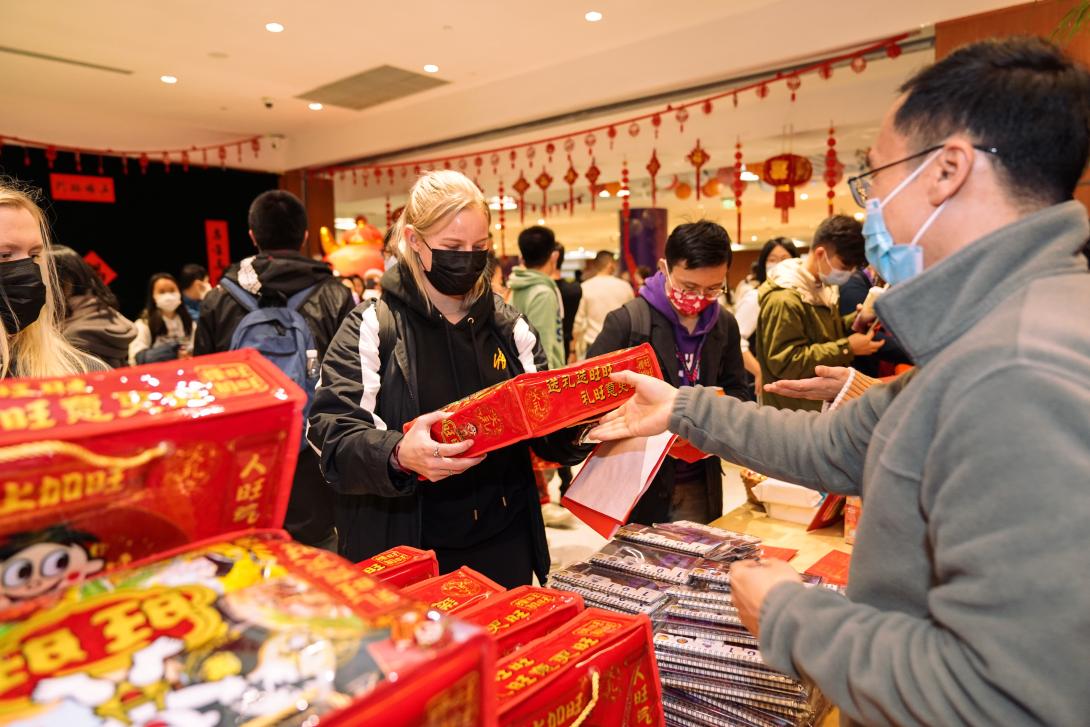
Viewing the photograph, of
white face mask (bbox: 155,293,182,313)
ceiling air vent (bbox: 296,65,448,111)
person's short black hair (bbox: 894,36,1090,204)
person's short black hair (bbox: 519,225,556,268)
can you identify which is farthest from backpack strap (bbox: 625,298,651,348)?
ceiling air vent (bbox: 296,65,448,111)

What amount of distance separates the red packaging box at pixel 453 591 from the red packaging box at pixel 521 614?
5 cm

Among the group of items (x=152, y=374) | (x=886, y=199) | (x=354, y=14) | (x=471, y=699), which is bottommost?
(x=471, y=699)

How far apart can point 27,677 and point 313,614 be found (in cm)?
21

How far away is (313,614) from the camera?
2.01 ft

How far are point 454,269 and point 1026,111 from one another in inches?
45.1

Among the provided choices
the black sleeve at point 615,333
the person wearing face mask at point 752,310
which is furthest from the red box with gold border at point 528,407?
the person wearing face mask at point 752,310

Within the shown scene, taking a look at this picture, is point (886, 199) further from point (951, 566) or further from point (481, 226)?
point (481, 226)

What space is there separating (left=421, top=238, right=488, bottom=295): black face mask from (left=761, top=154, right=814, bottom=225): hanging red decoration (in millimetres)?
4688

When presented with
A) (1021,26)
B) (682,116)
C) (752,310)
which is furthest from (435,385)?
(682,116)

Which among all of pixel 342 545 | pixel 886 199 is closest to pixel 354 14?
pixel 342 545

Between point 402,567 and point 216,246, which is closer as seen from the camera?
point 402,567

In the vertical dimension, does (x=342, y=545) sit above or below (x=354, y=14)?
below

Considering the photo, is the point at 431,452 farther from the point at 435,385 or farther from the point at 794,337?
the point at 794,337

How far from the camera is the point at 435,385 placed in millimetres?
1646
